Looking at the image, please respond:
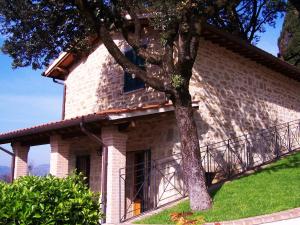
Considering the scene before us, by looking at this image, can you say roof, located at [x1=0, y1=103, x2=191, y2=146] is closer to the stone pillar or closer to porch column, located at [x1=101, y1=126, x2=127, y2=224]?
porch column, located at [x1=101, y1=126, x2=127, y2=224]

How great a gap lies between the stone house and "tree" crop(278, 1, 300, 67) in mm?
7869

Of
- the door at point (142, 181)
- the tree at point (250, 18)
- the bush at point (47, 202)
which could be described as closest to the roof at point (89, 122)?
the door at point (142, 181)

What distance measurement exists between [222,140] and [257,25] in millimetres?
13240

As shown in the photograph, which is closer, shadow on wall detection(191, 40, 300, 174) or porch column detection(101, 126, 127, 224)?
porch column detection(101, 126, 127, 224)

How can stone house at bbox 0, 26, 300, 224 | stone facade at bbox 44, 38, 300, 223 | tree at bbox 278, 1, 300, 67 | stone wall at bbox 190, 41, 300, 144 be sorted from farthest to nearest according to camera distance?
tree at bbox 278, 1, 300, 67 → stone wall at bbox 190, 41, 300, 144 → stone facade at bbox 44, 38, 300, 223 → stone house at bbox 0, 26, 300, 224

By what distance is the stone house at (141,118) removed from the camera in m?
11.1

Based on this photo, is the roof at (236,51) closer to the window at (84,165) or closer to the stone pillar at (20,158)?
the stone pillar at (20,158)

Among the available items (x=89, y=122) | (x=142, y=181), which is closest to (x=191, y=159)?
(x=89, y=122)

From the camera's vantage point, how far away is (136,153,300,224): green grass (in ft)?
28.5

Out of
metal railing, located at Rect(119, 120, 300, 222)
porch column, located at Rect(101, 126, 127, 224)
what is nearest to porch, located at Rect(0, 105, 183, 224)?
porch column, located at Rect(101, 126, 127, 224)

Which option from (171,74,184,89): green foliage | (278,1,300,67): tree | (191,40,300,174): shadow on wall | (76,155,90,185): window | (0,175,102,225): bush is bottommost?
(0,175,102,225): bush

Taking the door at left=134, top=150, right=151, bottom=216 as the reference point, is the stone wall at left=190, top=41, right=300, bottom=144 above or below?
above

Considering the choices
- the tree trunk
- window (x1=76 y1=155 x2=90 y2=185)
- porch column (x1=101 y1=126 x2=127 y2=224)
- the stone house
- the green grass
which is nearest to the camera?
the green grass

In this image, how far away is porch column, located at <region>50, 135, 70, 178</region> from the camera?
1297 cm
